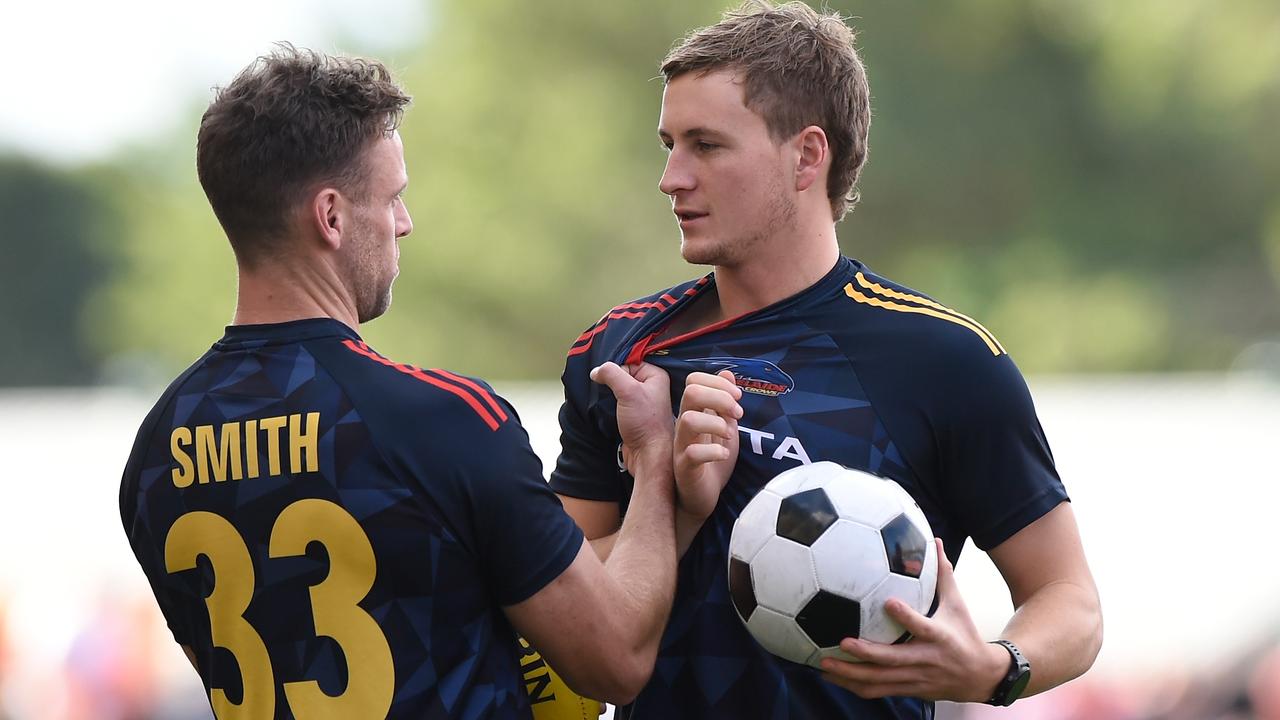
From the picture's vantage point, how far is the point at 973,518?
3.22 meters

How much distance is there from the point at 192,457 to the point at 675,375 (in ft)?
3.89

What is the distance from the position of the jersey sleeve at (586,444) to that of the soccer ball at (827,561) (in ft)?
1.94

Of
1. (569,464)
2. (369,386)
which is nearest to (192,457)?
(369,386)

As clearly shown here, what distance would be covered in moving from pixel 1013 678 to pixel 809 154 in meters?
1.40

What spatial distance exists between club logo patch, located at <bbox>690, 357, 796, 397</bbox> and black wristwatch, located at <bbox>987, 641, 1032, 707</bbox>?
779 millimetres

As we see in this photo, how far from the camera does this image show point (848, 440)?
3.26 m

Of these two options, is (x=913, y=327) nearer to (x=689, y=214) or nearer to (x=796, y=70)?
(x=689, y=214)

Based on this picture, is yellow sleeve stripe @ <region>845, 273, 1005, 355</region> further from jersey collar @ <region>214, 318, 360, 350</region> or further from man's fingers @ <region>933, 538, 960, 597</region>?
jersey collar @ <region>214, 318, 360, 350</region>

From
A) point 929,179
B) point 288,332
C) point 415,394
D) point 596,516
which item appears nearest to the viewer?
point 415,394

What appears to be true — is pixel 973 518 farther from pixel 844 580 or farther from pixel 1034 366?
pixel 1034 366

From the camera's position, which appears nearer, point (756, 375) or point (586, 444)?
point (756, 375)

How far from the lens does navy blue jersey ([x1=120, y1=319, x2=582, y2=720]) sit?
9.35ft

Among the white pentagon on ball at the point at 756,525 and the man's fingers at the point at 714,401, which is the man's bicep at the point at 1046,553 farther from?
the man's fingers at the point at 714,401

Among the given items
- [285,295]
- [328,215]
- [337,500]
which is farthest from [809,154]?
[337,500]
